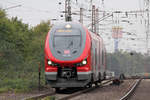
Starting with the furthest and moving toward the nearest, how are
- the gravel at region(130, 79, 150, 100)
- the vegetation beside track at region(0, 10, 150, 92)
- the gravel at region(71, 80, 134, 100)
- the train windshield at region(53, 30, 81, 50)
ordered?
the vegetation beside track at region(0, 10, 150, 92) → the train windshield at region(53, 30, 81, 50) → the gravel at region(130, 79, 150, 100) → the gravel at region(71, 80, 134, 100)

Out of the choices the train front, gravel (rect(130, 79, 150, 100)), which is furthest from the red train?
gravel (rect(130, 79, 150, 100))

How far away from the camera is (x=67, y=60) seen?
2047 centimetres

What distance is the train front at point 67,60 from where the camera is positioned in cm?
2044

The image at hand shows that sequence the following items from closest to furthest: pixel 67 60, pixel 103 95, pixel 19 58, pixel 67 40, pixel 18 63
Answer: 1. pixel 103 95
2. pixel 67 60
3. pixel 67 40
4. pixel 18 63
5. pixel 19 58

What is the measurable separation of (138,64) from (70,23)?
127 metres

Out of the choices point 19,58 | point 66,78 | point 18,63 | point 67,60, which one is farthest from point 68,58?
point 19,58

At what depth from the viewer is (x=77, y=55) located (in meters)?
20.7

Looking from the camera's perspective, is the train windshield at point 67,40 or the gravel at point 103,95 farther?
the train windshield at point 67,40

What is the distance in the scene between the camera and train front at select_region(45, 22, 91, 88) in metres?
20.4

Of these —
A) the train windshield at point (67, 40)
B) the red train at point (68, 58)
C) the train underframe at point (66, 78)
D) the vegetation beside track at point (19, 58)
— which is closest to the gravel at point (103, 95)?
the train underframe at point (66, 78)

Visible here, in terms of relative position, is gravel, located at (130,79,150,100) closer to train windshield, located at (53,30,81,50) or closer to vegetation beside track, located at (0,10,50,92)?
train windshield, located at (53,30,81,50)

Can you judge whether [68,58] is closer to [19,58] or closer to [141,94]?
[141,94]

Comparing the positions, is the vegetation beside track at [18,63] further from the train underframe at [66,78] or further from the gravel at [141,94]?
the gravel at [141,94]

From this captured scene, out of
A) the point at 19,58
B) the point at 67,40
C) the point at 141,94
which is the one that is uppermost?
the point at 67,40
